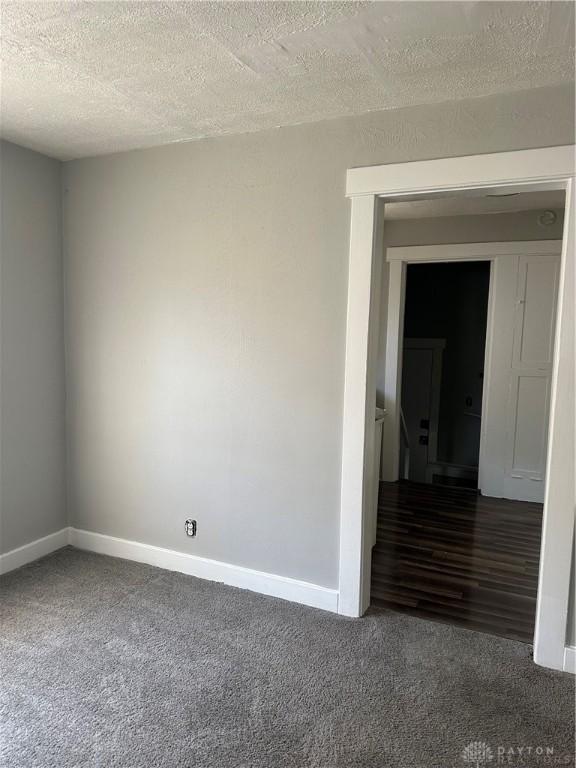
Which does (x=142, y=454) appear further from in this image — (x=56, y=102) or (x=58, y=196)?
(x=56, y=102)

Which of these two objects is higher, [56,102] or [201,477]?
[56,102]

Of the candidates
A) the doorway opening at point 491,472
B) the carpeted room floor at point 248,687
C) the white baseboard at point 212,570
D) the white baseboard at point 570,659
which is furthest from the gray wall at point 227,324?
the white baseboard at point 570,659

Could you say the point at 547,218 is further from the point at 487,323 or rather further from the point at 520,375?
the point at 520,375

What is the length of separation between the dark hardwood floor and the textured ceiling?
8.03 feet

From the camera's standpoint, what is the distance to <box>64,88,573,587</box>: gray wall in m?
2.43

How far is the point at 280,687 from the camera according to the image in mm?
2029

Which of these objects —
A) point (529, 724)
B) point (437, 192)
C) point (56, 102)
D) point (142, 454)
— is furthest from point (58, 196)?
point (529, 724)

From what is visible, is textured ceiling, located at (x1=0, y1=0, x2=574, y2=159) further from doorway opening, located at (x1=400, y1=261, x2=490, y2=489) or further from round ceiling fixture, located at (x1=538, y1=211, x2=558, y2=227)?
doorway opening, located at (x1=400, y1=261, x2=490, y2=489)

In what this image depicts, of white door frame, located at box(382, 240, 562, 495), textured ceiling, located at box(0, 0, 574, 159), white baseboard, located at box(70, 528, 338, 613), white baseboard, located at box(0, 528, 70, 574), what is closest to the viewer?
textured ceiling, located at box(0, 0, 574, 159)

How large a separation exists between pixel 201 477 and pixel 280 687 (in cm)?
120

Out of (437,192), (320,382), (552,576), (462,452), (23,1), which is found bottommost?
(462,452)

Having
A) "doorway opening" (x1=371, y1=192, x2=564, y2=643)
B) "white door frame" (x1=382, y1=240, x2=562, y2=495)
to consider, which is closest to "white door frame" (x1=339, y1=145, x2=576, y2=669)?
"doorway opening" (x1=371, y1=192, x2=564, y2=643)

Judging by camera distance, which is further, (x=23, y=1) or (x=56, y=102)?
(x=56, y=102)

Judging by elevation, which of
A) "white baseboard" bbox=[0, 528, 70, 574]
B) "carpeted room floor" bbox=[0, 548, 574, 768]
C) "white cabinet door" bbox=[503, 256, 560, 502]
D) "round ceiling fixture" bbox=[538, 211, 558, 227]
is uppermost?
"round ceiling fixture" bbox=[538, 211, 558, 227]
